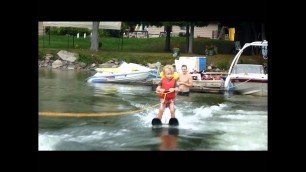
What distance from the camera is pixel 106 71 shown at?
69.4 ft

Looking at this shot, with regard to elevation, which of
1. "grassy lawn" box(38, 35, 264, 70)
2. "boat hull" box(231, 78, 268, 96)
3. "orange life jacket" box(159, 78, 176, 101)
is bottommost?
"boat hull" box(231, 78, 268, 96)

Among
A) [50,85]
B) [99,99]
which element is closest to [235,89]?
[99,99]

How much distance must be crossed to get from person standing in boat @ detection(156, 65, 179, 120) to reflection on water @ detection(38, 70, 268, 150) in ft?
1.56

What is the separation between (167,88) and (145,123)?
126 centimetres

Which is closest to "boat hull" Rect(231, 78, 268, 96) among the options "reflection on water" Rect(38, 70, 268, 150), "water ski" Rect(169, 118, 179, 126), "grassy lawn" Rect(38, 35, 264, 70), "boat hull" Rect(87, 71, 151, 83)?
"reflection on water" Rect(38, 70, 268, 150)

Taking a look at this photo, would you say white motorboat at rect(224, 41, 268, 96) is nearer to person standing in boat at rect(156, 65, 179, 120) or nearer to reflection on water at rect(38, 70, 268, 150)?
reflection on water at rect(38, 70, 268, 150)

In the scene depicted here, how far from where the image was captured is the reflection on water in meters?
8.46

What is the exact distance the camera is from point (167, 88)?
31.5ft

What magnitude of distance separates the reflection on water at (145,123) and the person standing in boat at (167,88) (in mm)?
476

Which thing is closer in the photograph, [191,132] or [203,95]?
[191,132]

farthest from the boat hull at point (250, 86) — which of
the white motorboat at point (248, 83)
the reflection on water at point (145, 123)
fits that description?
the reflection on water at point (145, 123)

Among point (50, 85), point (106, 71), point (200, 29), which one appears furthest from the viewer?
point (200, 29)

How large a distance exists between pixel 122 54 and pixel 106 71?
5.71m
